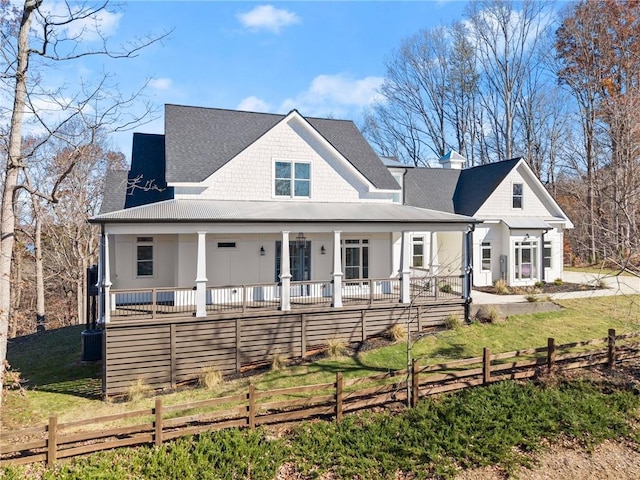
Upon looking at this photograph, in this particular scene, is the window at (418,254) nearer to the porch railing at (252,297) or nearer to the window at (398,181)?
the window at (398,181)

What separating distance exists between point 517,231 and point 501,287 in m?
3.37

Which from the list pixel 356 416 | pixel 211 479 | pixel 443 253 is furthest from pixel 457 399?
pixel 443 253

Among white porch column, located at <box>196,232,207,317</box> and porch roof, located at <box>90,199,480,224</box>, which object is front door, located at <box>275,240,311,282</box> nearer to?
porch roof, located at <box>90,199,480,224</box>

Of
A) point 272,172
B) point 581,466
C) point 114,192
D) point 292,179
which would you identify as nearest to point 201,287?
point 272,172

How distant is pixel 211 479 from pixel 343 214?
29.5 ft

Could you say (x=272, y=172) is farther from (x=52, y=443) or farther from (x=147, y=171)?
(x=52, y=443)

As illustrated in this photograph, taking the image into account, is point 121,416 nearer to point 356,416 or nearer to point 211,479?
point 211,479

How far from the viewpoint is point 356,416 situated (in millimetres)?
8508

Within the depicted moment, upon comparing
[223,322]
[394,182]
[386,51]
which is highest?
[386,51]

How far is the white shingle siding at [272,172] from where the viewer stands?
1483 centimetres

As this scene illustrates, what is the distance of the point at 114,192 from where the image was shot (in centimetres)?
1562

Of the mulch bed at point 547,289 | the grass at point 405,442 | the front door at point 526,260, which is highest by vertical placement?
the front door at point 526,260

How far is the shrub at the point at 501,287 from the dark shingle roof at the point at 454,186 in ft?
11.8

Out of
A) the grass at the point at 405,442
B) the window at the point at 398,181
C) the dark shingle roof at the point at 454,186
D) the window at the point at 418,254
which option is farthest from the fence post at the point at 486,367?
the dark shingle roof at the point at 454,186
